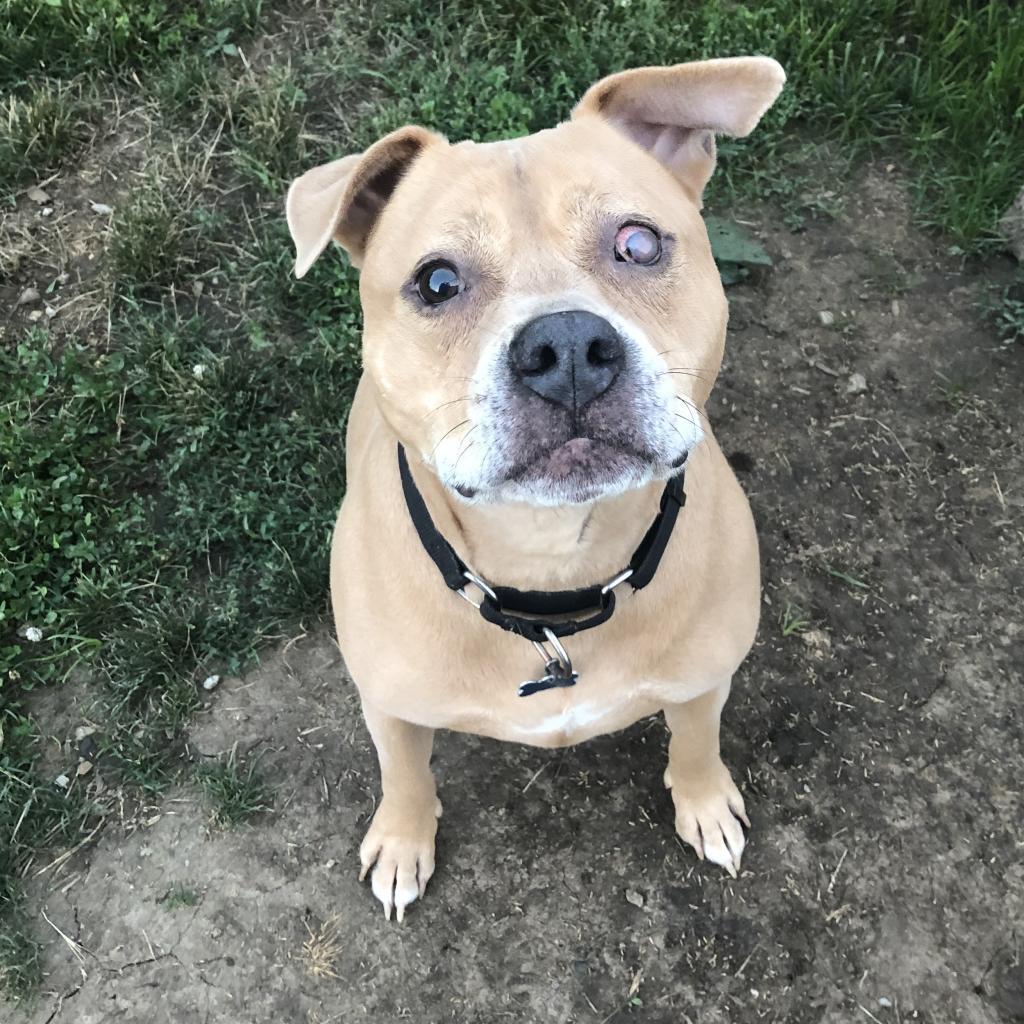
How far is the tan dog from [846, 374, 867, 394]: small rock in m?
1.61

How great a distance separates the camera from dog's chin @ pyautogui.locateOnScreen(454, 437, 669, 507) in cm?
190

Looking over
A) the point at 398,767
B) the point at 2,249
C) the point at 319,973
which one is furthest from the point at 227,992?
the point at 2,249

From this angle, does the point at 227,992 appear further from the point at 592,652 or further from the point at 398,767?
the point at 592,652

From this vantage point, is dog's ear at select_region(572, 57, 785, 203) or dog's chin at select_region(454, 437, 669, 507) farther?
dog's ear at select_region(572, 57, 785, 203)

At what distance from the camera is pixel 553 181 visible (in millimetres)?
2121

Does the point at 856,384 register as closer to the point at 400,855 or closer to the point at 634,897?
the point at 634,897

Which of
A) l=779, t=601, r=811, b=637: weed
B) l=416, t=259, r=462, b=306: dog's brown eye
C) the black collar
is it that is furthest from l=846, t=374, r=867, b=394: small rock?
l=416, t=259, r=462, b=306: dog's brown eye

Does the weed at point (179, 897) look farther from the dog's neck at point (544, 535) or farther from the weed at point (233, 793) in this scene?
the dog's neck at point (544, 535)

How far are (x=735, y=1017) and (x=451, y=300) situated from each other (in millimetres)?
2218

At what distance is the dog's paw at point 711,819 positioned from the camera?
3.13 metres

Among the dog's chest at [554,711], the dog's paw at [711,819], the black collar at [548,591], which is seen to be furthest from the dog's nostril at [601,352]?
the dog's paw at [711,819]

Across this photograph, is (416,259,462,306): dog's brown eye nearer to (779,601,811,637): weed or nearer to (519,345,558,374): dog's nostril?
(519,345,558,374): dog's nostril

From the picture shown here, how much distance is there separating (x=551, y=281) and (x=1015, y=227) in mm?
Answer: 2956

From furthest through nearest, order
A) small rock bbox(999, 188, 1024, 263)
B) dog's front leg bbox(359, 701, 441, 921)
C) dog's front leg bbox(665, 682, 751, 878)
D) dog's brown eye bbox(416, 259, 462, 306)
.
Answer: small rock bbox(999, 188, 1024, 263) < dog's front leg bbox(665, 682, 751, 878) < dog's front leg bbox(359, 701, 441, 921) < dog's brown eye bbox(416, 259, 462, 306)
